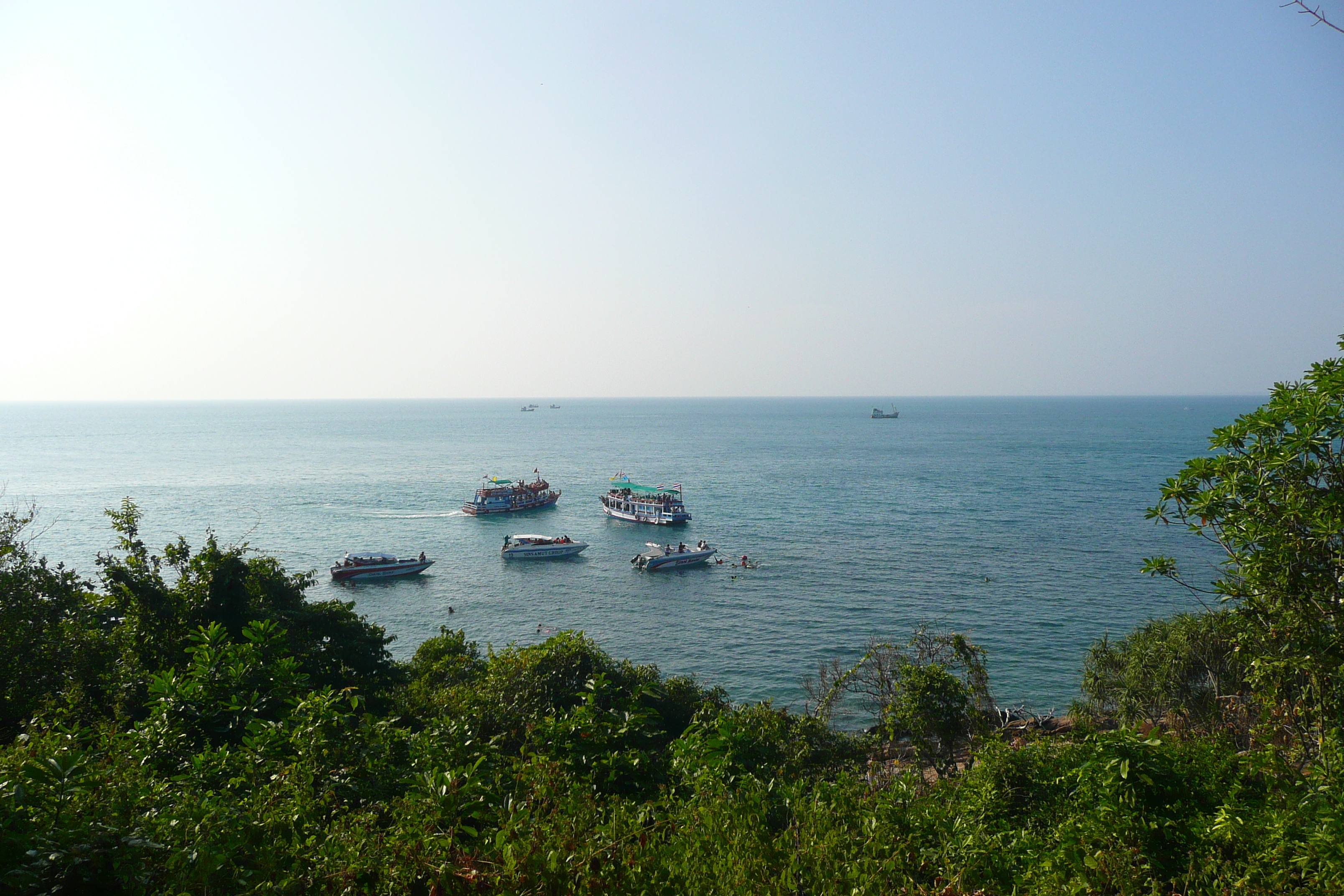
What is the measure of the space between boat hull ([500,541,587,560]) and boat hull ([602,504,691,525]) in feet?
44.4

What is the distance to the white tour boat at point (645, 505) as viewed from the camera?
71812 millimetres

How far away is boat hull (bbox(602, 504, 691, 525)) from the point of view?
71.2 metres

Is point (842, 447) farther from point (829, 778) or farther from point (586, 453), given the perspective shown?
point (829, 778)

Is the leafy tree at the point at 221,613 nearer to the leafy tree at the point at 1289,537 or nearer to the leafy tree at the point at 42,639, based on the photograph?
the leafy tree at the point at 42,639

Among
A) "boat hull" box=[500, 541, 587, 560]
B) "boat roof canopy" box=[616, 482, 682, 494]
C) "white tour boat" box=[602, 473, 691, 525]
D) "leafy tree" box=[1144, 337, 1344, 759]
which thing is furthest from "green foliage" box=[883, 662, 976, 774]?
"boat roof canopy" box=[616, 482, 682, 494]

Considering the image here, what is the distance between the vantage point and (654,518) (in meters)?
72.2

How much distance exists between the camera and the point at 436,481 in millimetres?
103375

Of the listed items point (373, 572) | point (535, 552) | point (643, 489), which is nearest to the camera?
point (373, 572)

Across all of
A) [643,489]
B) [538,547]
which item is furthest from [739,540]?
[538,547]

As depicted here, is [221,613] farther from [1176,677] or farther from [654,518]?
[654,518]

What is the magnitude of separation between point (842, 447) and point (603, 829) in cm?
15158

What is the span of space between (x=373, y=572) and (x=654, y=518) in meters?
29.6

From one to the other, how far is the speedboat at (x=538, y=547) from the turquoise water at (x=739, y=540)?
1.32 meters

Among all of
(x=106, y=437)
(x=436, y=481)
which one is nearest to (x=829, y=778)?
(x=436, y=481)
